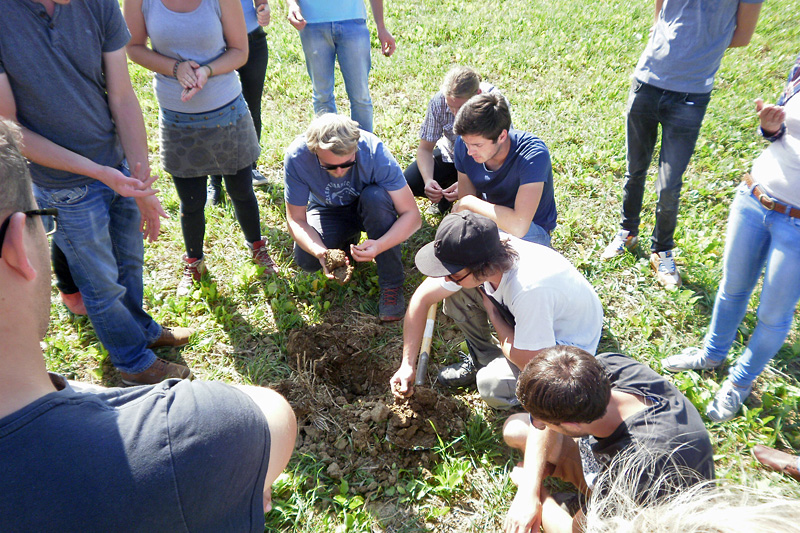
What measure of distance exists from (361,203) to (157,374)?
62.3 inches

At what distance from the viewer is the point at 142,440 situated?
38.6 inches

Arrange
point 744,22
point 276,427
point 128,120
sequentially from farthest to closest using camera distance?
1. point 744,22
2. point 128,120
3. point 276,427

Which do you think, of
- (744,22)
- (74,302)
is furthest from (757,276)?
(74,302)

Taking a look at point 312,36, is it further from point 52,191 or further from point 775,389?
point 775,389

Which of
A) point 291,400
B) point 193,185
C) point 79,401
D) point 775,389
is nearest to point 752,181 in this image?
point 775,389

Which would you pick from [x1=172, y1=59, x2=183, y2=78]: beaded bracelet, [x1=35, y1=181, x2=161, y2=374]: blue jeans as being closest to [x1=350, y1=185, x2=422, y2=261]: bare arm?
[x1=35, y1=181, x2=161, y2=374]: blue jeans

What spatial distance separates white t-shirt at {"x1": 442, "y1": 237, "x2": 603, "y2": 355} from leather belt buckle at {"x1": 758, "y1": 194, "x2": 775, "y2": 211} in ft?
2.85

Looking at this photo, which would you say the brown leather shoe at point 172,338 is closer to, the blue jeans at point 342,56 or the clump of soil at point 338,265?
the clump of soil at point 338,265

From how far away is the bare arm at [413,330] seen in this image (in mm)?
2615

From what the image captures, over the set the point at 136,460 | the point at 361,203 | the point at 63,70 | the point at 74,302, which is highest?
the point at 63,70

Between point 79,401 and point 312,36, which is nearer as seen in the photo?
point 79,401

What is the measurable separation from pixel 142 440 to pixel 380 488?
5.61 ft

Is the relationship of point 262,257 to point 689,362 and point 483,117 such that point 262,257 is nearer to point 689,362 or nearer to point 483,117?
point 483,117

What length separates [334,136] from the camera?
2.88 meters
